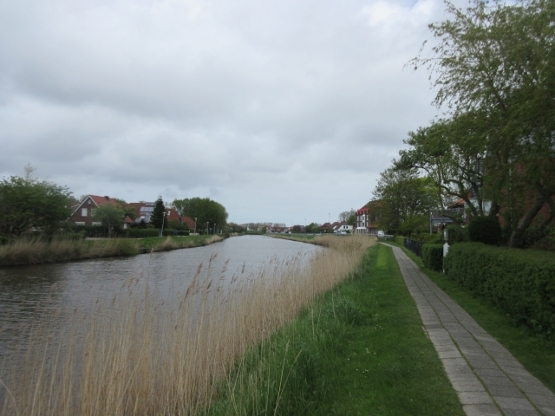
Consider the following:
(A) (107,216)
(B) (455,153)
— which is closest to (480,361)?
(B) (455,153)

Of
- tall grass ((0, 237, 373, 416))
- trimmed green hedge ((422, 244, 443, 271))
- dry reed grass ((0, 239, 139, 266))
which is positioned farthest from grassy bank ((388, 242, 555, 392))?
dry reed grass ((0, 239, 139, 266))

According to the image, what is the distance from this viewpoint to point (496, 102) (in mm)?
10305

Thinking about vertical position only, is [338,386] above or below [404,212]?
below

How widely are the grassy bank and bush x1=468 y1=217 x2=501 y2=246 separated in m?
4.30

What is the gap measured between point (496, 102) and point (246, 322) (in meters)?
8.25

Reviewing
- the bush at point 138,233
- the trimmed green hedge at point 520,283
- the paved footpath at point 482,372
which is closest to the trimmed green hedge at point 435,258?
the trimmed green hedge at point 520,283

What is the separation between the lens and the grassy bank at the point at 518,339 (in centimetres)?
470

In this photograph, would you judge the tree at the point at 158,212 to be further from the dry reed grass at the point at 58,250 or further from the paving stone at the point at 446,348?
the paving stone at the point at 446,348

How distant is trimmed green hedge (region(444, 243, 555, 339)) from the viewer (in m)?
5.47

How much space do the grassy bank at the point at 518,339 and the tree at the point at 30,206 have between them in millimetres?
26786

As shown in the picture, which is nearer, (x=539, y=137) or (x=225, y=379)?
(x=225, y=379)

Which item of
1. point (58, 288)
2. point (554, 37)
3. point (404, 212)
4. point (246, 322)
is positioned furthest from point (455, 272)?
point (404, 212)

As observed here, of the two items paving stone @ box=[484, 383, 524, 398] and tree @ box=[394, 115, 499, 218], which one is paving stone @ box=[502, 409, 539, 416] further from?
tree @ box=[394, 115, 499, 218]

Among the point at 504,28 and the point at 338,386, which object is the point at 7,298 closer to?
the point at 338,386
